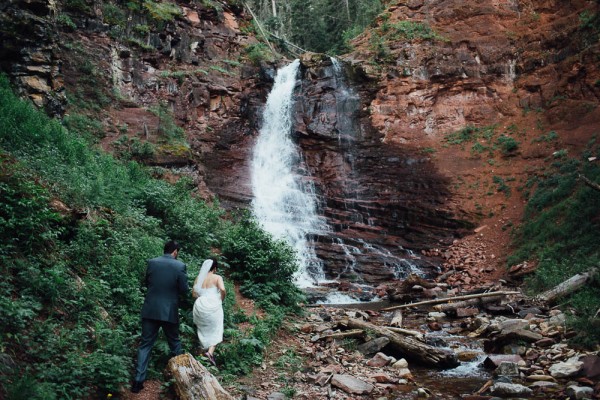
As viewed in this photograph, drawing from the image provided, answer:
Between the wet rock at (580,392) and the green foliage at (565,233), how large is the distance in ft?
6.61

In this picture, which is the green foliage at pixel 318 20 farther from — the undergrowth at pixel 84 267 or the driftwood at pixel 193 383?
the driftwood at pixel 193 383

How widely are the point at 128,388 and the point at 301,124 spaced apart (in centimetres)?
2137

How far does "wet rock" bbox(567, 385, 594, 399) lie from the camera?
5.39m

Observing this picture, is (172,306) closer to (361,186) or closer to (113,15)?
(361,186)

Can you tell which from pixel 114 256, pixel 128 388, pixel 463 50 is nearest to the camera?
pixel 128 388

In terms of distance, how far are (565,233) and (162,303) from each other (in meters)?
13.8

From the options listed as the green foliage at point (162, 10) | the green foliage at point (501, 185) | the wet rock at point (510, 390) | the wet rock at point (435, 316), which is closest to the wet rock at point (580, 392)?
the wet rock at point (510, 390)

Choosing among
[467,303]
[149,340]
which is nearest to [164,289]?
[149,340]

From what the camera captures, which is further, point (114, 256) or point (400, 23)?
point (400, 23)

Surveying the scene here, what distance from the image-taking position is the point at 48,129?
10219 millimetres

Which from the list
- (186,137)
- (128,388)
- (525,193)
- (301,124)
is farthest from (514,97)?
(128,388)

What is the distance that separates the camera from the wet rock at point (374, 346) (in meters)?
7.89

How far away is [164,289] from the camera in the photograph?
5355mm

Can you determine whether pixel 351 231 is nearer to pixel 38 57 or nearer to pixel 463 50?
pixel 38 57
